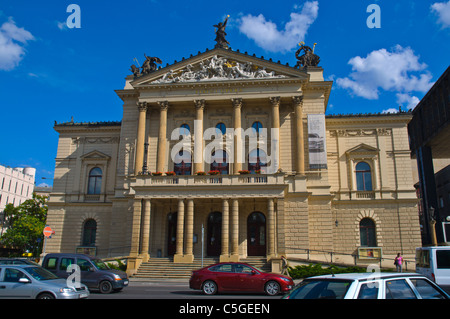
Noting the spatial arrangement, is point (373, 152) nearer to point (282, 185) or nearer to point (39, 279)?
point (282, 185)

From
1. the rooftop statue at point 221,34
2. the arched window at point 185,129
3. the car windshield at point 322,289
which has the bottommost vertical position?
the car windshield at point 322,289

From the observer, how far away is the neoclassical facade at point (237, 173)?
3206 centimetres

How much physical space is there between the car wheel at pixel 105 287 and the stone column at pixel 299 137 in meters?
19.9

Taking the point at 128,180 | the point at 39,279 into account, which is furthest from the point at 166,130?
the point at 39,279

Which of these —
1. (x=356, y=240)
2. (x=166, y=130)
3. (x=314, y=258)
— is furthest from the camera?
(x=166, y=130)

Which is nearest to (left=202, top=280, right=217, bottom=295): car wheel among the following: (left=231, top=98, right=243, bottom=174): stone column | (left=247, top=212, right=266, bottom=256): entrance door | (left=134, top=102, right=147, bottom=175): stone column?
(left=247, top=212, right=266, bottom=256): entrance door

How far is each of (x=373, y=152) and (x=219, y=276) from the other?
2397 cm

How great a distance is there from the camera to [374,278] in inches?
269

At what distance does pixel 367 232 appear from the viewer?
35406 mm

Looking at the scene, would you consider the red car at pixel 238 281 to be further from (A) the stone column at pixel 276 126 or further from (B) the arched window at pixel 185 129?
(B) the arched window at pixel 185 129

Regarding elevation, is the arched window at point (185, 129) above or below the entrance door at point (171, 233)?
above

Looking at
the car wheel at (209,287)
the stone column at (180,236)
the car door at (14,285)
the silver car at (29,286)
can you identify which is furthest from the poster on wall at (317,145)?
the car door at (14,285)

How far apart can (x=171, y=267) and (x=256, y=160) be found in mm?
12273
